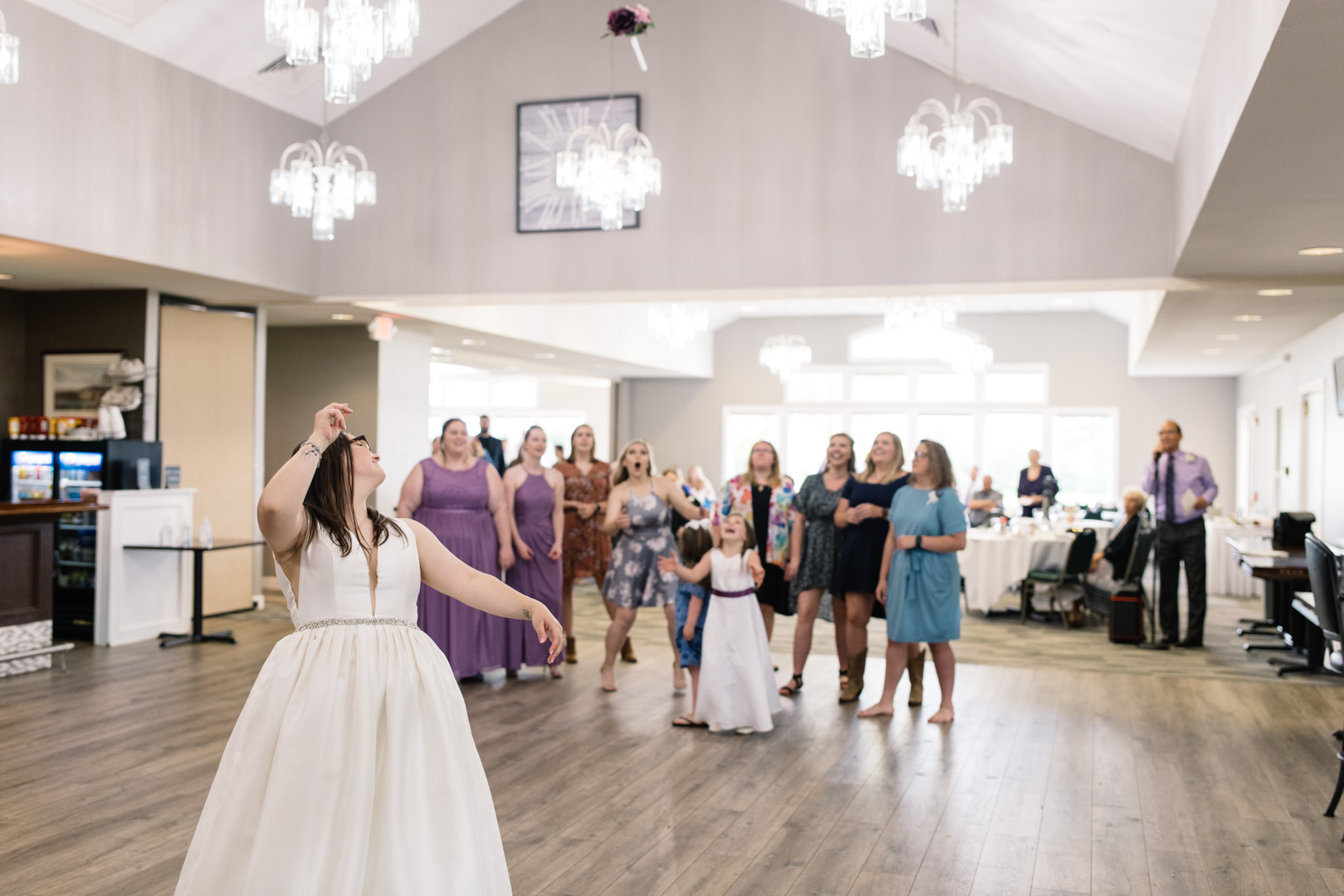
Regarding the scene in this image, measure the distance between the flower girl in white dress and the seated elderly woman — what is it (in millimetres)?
4815

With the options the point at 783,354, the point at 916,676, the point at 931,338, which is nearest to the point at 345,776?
the point at 916,676

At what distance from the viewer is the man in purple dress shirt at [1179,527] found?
8008mm

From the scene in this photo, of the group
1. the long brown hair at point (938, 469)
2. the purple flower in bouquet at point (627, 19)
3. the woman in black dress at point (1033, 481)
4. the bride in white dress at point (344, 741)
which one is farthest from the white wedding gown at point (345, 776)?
the woman in black dress at point (1033, 481)

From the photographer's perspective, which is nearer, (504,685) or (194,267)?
(504,685)

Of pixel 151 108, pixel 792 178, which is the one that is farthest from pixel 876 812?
pixel 151 108

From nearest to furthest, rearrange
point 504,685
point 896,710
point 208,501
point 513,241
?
point 896,710 < point 504,685 < point 513,241 < point 208,501

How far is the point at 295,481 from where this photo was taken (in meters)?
2.31

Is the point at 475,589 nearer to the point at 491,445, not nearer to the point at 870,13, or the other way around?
→ the point at 870,13

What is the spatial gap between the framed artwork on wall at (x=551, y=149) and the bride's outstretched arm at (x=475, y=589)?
5.72 metres

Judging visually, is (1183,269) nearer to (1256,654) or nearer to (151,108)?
(1256,654)

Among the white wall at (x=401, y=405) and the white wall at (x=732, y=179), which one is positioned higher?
the white wall at (x=732, y=179)

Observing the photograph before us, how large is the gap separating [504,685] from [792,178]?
411cm

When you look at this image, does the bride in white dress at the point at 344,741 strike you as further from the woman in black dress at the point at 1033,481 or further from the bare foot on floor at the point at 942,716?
the woman in black dress at the point at 1033,481

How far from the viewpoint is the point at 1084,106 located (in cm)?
665
